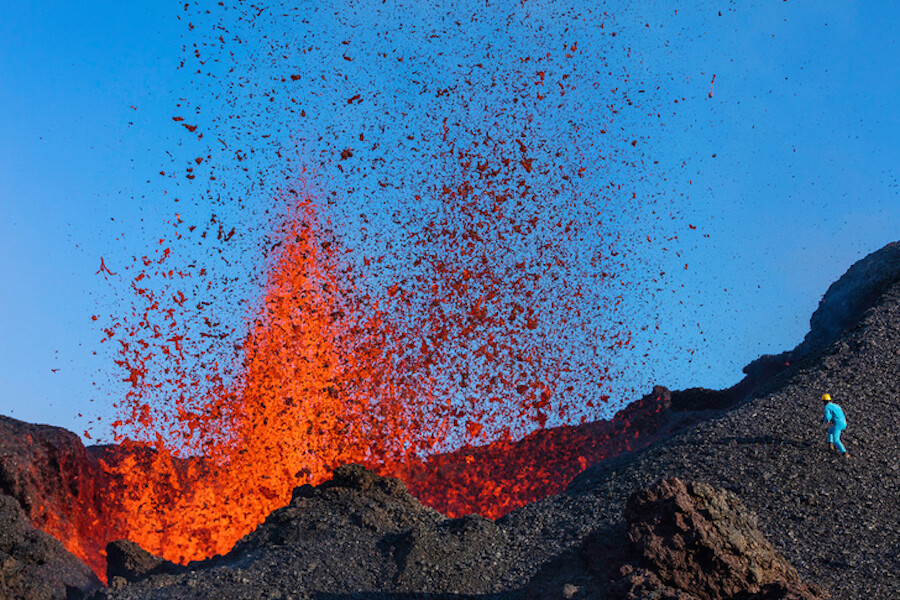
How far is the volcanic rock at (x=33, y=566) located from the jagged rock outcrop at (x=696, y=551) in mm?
12738

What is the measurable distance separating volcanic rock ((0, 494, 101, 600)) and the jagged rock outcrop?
12738 millimetres

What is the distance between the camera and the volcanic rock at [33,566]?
15062mm

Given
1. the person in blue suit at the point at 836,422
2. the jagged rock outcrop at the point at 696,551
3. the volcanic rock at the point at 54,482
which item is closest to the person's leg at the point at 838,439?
the person in blue suit at the point at 836,422

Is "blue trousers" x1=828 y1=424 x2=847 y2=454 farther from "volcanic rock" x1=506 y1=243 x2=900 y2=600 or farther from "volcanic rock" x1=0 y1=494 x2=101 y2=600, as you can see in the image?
"volcanic rock" x1=0 y1=494 x2=101 y2=600

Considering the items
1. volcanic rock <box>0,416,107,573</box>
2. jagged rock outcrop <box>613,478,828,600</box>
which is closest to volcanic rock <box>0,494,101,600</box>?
volcanic rock <box>0,416,107,573</box>

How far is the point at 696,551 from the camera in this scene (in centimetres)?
1071

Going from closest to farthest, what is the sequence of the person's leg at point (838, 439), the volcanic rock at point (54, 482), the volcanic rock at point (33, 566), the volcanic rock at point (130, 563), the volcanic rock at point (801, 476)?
the volcanic rock at point (801, 476) < the volcanic rock at point (33, 566) < the volcanic rock at point (130, 563) < the person's leg at point (838, 439) < the volcanic rock at point (54, 482)

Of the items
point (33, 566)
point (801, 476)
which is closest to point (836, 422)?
point (801, 476)

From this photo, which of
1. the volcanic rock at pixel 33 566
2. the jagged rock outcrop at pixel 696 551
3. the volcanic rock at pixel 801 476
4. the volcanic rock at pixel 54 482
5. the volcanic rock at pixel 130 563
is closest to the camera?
the jagged rock outcrop at pixel 696 551

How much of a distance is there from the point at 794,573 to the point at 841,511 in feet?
17.2

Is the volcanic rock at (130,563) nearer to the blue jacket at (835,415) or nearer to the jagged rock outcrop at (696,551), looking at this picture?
the jagged rock outcrop at (696,551)

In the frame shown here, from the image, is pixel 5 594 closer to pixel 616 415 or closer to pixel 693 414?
pixel 693 414

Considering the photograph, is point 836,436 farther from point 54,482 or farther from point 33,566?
point 54,482

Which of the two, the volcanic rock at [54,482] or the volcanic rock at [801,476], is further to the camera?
the volcanic rock at [54,482]
